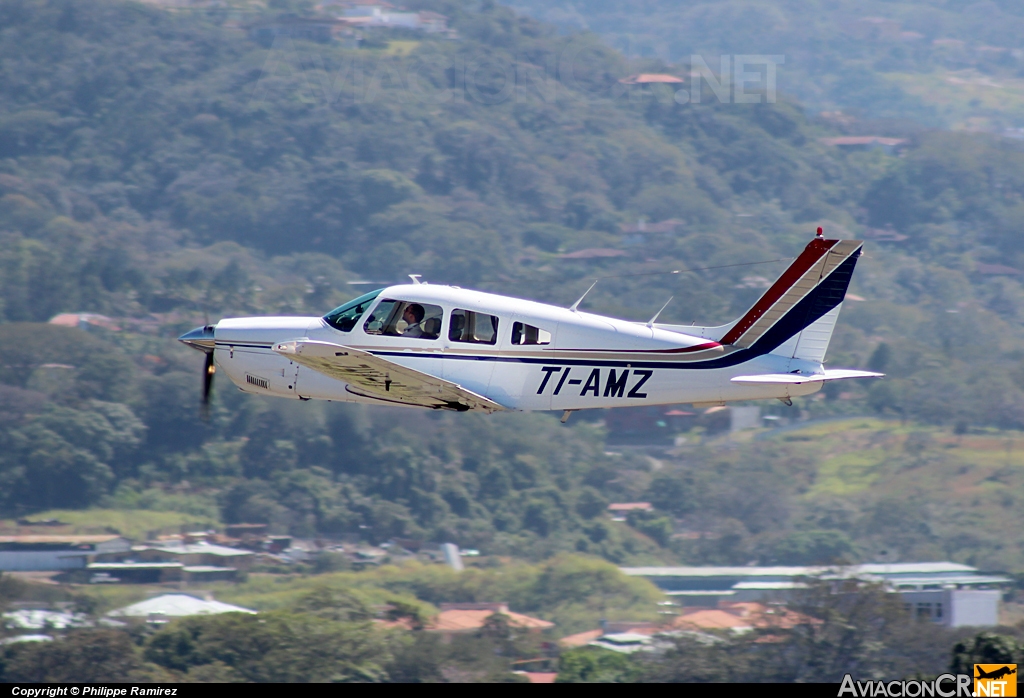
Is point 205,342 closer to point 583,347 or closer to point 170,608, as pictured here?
point 583,347

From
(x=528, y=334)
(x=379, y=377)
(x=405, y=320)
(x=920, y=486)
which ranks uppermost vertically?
(x=405, y=320)

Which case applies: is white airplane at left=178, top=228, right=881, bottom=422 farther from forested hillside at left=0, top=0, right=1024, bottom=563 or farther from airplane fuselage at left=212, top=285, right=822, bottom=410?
forested hillside at left=0, top=0, right=1024, bottom=563

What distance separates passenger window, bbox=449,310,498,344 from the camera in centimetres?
1831

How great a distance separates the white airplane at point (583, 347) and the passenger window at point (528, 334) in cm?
1

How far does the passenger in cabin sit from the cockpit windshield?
0.57 m

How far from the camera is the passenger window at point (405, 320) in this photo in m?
18.5

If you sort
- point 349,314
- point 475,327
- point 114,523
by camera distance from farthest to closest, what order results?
point 114,523
point 349,314
point 475,327

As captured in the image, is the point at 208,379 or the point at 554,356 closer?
the point at 554,356

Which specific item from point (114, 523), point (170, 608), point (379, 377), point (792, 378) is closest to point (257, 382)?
point (379, 377)

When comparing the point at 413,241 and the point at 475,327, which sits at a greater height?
the point at 413,241

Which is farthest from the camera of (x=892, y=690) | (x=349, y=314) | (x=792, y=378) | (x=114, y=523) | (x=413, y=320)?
(x=114, y=523)

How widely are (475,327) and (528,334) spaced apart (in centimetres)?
74

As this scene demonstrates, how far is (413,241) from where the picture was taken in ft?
456

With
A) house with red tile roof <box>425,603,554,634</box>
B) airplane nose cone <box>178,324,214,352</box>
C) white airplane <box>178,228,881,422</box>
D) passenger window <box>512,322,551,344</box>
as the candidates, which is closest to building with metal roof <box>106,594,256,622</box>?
house with red tile roof <box>425,603,554,634</box>
